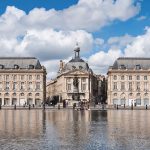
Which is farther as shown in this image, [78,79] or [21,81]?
[78,79]

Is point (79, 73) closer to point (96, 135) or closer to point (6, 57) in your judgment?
point (6, 57)

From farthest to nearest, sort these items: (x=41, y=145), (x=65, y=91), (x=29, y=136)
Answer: (x=65, y=91), (x=29, y=136), (x=41, y=145)

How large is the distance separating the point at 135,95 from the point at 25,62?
35890 millimetres

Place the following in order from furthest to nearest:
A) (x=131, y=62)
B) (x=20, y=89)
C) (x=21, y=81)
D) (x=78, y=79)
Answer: (x=78, y=79) < (x=21, y=81) < (x=20, y=89) < (x=131, y=62)

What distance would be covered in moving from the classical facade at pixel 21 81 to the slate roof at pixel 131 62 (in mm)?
23995

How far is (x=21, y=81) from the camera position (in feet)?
481

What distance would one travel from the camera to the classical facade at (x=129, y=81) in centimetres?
14412

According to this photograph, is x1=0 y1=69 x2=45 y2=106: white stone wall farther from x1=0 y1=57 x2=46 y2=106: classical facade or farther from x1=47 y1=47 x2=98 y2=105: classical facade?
x1=47 y1=47 x2=98 y2=105: classical facade

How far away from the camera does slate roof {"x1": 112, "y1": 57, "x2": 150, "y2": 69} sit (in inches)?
5669

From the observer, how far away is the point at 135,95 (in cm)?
14500

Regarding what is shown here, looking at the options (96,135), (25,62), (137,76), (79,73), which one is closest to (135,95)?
(137,76)

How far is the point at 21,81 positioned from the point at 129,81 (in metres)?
34.1

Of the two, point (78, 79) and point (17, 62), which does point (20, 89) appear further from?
point (78, 79)

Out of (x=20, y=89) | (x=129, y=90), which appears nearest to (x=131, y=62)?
(x=129, y=90)
